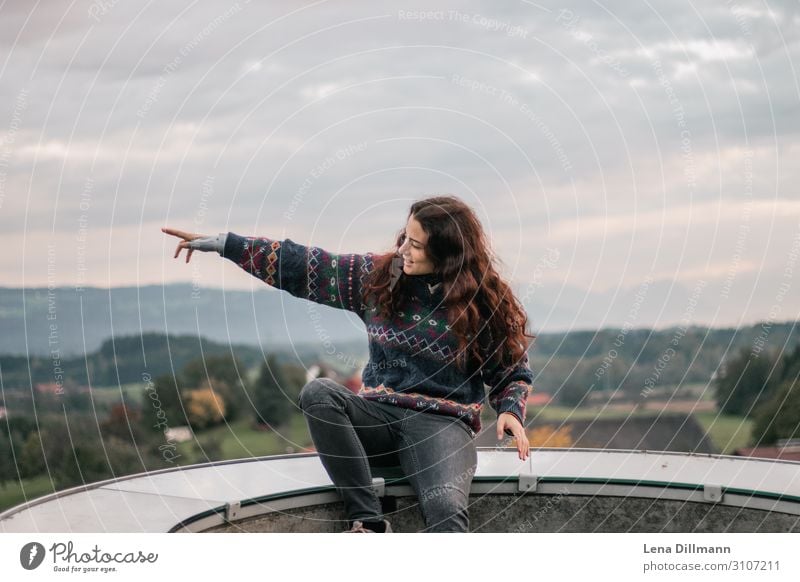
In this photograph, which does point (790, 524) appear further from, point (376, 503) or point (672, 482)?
point (376, 503)

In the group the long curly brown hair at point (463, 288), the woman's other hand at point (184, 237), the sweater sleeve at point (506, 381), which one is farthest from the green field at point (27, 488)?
the sweater sleeve at point (506, 381)

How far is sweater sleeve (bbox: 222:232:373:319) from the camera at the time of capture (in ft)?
10.3

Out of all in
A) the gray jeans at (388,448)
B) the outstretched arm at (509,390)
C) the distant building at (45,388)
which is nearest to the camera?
the gray jeans at (388,448)

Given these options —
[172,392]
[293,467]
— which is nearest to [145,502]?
[293,467]

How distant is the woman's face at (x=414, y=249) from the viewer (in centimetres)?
317

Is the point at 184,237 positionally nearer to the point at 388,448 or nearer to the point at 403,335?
the point at 403,335

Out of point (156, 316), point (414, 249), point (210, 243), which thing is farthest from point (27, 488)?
point (414, 249)

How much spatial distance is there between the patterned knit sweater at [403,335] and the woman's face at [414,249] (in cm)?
5

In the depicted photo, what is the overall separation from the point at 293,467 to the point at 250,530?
1.48ft

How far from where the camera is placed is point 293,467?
348 cm

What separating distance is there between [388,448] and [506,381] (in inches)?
16.2

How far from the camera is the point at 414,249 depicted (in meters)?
3.18

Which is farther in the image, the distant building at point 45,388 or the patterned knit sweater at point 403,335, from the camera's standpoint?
the distant building at point 45,388

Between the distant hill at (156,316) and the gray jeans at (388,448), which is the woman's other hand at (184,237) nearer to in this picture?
the distant hill at (156,316)
